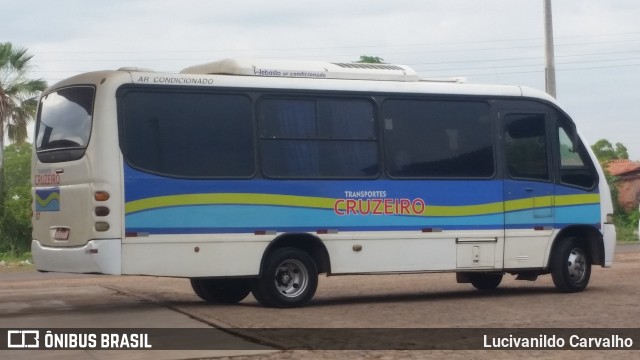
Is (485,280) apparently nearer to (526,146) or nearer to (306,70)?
(526,146)

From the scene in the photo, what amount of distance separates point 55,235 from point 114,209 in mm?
1068

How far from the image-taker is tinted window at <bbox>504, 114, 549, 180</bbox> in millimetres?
18406

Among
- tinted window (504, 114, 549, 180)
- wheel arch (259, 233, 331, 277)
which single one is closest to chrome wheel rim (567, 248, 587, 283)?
tinted window (504, 114, 549, 180)

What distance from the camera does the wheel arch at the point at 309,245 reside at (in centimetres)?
1647

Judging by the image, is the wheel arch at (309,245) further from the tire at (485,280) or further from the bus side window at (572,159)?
the bus side window at (572,159)

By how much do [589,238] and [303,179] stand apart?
16.2 ft

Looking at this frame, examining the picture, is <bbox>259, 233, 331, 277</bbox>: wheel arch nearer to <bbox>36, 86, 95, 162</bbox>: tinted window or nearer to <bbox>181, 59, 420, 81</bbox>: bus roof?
<bbox>181, 59, 420, 81</bbox>: bus roof

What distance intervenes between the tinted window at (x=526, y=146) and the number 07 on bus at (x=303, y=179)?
21 mm

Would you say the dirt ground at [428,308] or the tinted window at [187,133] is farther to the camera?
the tinted window at [187,133]

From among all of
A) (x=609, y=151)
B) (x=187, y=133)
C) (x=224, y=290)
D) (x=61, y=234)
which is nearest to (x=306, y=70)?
(x=187, y=133)

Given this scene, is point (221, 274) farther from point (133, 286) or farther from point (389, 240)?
point (133, 286)

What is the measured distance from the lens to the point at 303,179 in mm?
16641

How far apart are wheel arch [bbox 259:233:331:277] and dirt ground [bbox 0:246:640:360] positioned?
56 centimetres

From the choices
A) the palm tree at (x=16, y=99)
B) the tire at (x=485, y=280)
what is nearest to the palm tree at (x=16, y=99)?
the palm tree at (x=16, y=99)
